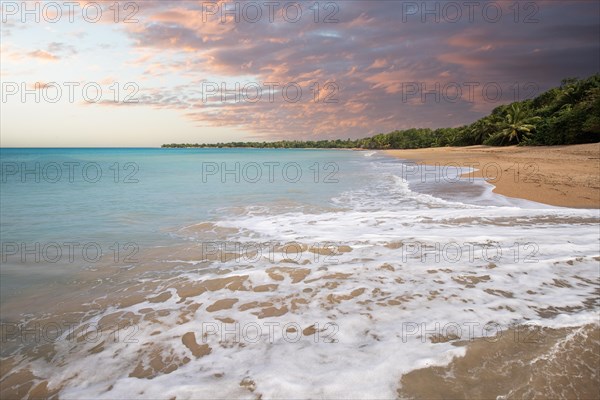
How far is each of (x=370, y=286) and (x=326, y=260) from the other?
4.23 ft

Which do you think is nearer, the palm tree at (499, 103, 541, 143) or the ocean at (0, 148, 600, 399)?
the ocean at (0, 148, 600, 399)

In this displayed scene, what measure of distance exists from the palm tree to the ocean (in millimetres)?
41562

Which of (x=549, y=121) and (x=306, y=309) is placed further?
(x=549, y=121)

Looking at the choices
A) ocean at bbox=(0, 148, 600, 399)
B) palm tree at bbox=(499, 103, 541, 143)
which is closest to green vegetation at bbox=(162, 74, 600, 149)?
palm tree at bbox=(499, 103, 541, 143)

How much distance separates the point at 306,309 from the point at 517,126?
5001cm

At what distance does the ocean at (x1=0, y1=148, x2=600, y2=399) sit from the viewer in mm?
2771

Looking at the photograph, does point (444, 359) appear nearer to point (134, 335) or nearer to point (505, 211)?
point (134, 335)

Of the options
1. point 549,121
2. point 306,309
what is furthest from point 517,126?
point 306,309

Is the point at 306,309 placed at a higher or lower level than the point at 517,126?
lower

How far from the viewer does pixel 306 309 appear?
3.99m

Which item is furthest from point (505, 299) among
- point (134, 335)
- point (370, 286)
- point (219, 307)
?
point (134, 335)

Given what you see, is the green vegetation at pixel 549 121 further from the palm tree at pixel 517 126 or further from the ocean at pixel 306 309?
the ocean at pixel 306 309

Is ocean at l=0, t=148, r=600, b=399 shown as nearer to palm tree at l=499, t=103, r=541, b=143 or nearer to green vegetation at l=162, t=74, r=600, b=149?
green vegetation at l=162, t=74, r=600, b=149

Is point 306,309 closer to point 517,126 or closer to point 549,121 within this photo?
point 549,121
